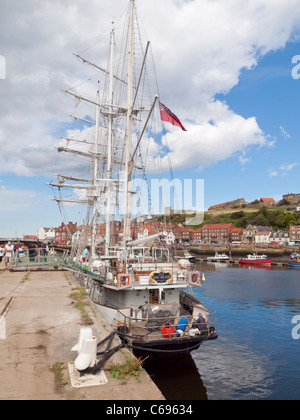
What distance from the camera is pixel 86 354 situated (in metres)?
7.09

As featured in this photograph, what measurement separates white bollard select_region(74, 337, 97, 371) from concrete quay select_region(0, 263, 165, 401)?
17.6 inches

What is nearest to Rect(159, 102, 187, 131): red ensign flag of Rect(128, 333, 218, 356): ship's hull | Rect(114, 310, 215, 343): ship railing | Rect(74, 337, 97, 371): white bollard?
Rect(114, 310, 215, 343): ship railing

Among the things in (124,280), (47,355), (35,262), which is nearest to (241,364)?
(124,280)

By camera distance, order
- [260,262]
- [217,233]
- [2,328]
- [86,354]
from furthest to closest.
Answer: [217,233] → [260,262] → [2,328] → [86,354]

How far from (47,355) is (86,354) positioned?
2093 millimetres

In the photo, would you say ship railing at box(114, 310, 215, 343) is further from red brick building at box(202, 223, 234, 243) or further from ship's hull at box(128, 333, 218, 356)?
red brick building at box(202, 223, 234, 243)

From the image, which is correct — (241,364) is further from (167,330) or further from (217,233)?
(217,233)

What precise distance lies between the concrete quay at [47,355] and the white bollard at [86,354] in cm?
45

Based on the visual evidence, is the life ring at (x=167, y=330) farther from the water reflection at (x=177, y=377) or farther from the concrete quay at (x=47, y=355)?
the concrete quay at (x=47, y=355)

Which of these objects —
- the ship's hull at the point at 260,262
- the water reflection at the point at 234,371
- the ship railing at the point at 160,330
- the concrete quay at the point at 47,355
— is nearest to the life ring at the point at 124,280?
the concrete quay at the point at 47,355

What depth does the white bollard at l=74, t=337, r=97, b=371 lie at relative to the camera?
701 centimetres

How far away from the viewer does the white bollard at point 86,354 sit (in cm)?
701
